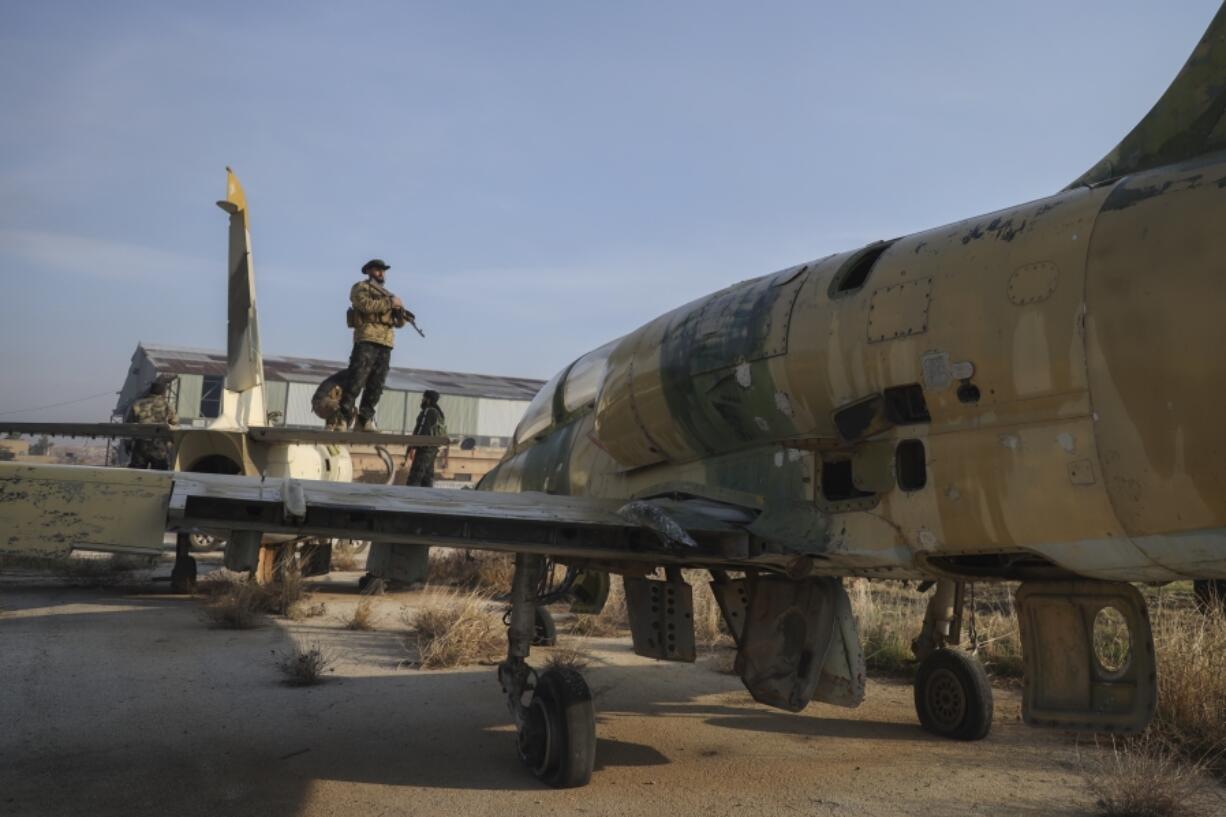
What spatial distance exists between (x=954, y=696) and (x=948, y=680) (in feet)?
0.52

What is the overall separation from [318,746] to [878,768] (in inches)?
146

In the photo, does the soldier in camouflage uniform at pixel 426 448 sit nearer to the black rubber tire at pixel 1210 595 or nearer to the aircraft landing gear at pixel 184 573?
the aircraft landing gear at pixel 184 573

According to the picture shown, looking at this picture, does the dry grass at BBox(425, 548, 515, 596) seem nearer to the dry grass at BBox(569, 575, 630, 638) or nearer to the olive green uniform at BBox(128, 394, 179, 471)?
the dry grass at BBox(569, 575, 630, 638)

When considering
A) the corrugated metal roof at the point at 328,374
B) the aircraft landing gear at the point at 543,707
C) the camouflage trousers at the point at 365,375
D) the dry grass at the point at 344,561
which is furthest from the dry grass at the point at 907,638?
the corrugated metal roof at the point at 328,374

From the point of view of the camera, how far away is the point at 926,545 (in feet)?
15.6

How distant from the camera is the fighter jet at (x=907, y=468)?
3.96 m

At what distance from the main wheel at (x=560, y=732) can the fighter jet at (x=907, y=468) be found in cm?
2

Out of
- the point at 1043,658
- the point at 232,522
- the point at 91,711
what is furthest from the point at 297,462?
the point at 1043,658

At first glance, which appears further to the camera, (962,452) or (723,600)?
(723,600)

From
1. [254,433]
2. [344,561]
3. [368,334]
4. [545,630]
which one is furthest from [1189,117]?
[344,561]

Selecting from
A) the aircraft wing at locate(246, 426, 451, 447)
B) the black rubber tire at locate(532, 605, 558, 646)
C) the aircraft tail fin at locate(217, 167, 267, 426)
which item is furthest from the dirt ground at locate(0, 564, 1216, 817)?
the aircraft tail fin at locate(217, 167, 267, 426)

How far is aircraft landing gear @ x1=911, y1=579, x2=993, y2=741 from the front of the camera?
6.74 m

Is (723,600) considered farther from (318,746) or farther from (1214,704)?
(1214,704)

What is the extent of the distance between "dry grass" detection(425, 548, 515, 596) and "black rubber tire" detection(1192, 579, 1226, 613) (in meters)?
9.71
